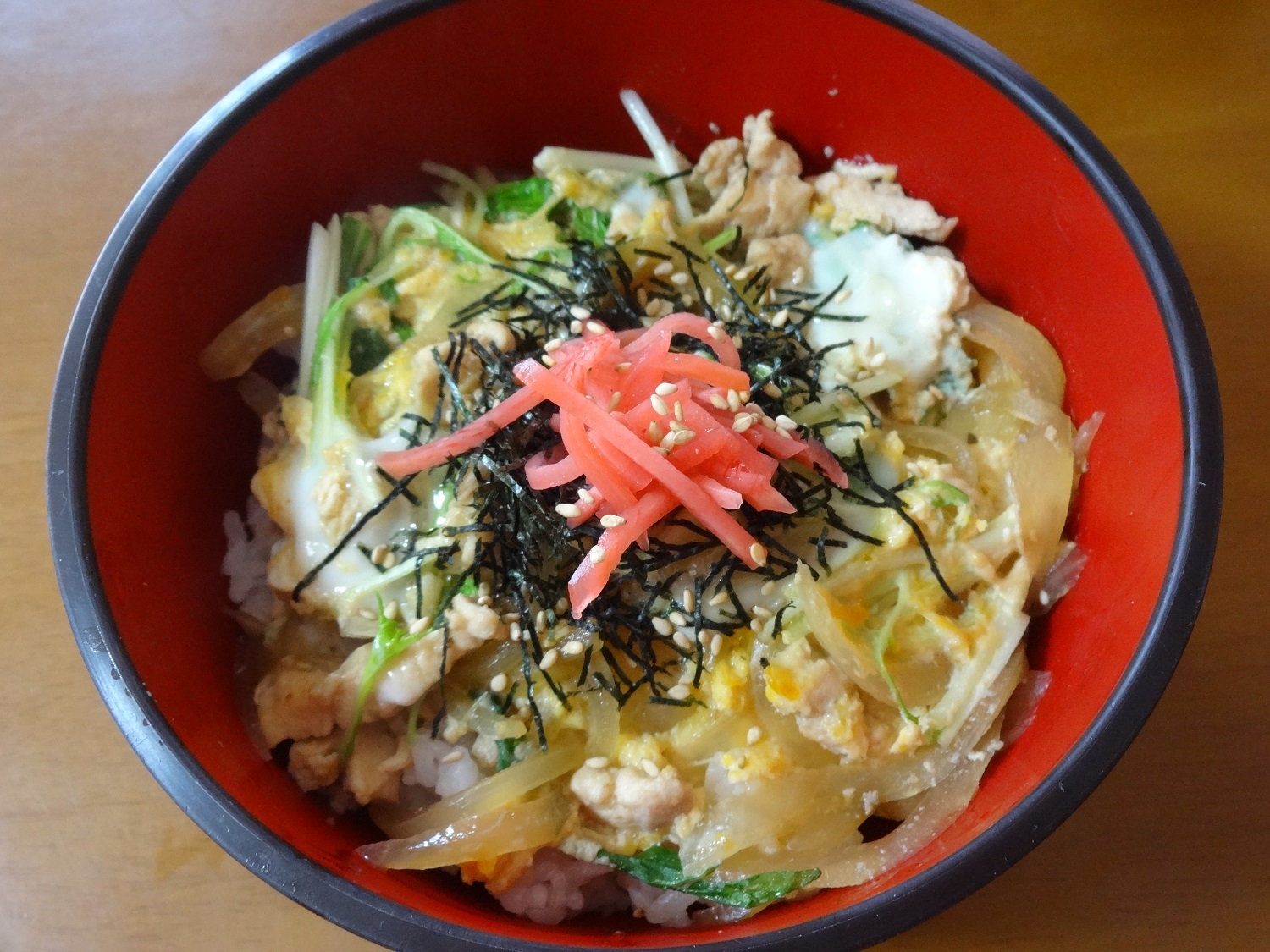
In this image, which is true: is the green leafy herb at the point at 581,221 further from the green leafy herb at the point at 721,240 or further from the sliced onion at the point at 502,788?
the sliced onion at the point at 502,788

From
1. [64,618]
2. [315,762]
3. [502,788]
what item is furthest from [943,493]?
[64,618]

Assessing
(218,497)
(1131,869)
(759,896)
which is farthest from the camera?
(218,497)

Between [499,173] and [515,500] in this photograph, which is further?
[499,173]

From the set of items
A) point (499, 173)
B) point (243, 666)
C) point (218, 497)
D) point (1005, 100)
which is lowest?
point (243, 666)

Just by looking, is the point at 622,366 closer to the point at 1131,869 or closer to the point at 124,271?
the point at 124,271

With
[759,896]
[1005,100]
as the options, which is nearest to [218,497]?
[759,896]

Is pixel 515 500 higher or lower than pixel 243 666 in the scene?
higher
